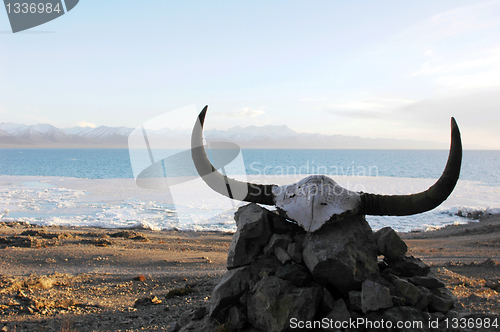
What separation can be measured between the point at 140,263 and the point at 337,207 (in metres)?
9.11

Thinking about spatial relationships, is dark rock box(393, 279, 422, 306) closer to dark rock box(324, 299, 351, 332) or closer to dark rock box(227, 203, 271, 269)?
dark rock box(324, 299, 351, 332)

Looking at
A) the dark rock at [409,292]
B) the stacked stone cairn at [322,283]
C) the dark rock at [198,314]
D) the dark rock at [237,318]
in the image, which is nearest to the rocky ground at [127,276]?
the dark rock at [198,314]

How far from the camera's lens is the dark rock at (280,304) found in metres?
3.67

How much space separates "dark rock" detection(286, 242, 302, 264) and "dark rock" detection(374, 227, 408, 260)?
3.96 ft

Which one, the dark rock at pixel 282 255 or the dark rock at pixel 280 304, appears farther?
the dark rock at pixel 282 255

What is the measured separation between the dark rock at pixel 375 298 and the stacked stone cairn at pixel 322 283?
1cm

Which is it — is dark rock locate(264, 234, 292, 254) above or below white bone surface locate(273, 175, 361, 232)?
below

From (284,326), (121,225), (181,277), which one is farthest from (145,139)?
(121,225)

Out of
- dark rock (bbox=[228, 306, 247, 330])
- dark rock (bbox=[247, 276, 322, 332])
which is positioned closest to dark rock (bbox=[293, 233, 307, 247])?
dark rock (bbox=[247, 276, 322, 332])

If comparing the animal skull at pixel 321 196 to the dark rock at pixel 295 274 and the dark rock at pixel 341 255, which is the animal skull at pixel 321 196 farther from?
the dark rock at pixel 295 274

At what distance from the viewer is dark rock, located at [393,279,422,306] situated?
12.4 ft

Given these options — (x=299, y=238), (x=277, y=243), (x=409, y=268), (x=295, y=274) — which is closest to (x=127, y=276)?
(x=277, y=243)

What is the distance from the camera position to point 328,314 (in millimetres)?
3727

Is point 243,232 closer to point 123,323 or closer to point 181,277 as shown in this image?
point 123,323
